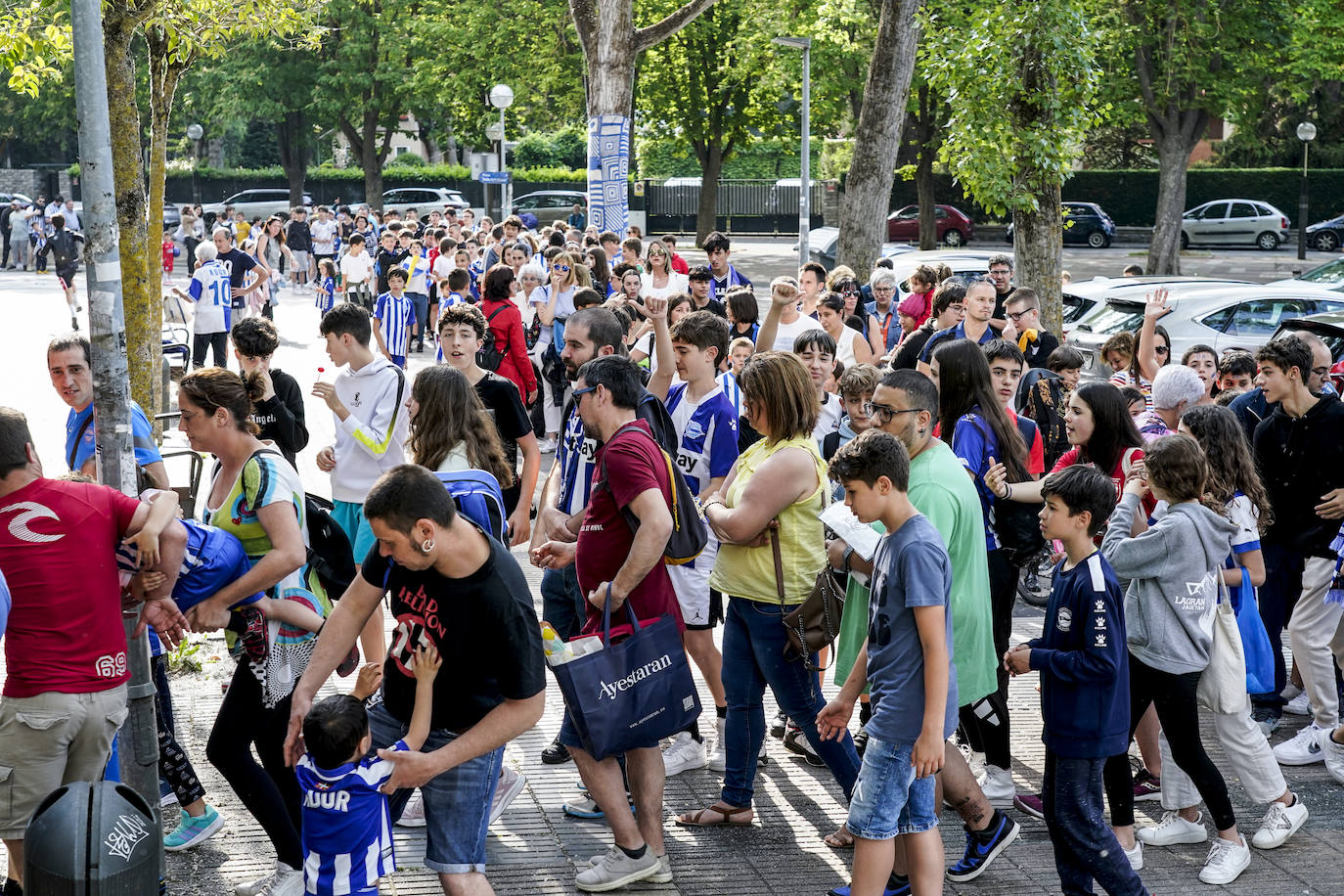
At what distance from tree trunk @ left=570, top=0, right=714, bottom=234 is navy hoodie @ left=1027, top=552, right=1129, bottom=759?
15.0 meters

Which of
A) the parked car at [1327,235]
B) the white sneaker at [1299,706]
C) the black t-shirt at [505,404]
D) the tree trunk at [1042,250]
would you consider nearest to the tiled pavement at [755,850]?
the white sneaker at [1299,706]

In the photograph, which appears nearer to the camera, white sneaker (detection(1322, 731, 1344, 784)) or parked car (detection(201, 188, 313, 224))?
white sneaker (detection(1322, 731, 1344, 784))

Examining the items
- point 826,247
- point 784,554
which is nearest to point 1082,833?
point 784,554

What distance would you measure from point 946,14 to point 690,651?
1467cm

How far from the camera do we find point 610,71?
1886 centimetres

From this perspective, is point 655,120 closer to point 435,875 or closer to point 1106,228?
point 1106,228

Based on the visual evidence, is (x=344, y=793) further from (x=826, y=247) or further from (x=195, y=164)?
(x=195, y=164)

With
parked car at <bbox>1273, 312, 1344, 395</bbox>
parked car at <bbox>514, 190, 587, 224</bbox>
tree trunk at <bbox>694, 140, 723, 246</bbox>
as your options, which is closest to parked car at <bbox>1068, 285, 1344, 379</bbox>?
parked car at <bbox>1273, 312, 1344, 395</bbox>

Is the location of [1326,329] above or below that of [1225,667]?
above

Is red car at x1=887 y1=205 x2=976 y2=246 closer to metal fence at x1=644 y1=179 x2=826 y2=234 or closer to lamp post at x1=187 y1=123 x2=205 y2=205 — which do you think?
metal fence at x1=644 y1=179 x2=826 y2=234

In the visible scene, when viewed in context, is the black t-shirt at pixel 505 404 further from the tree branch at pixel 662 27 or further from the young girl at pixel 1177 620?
the tree branch at pixel 662 27

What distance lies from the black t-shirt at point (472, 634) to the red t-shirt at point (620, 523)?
1.02 meters

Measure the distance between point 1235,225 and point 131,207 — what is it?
39.8 metres

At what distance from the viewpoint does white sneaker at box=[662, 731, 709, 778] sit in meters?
6.19
